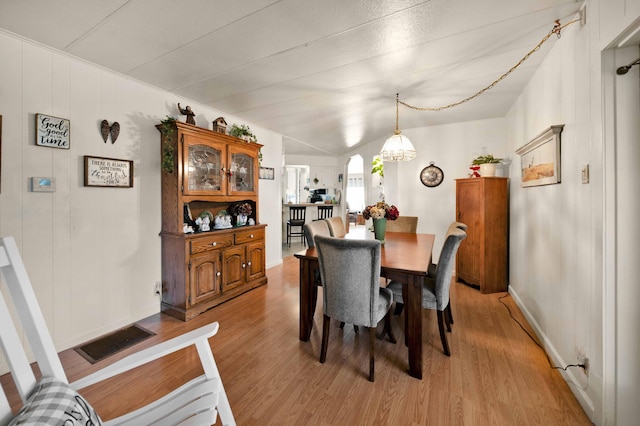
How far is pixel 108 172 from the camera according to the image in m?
2.39

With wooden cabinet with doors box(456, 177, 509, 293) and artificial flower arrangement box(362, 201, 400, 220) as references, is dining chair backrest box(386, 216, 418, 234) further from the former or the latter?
artificial flower arrangement box(362, 201, 400, 220)

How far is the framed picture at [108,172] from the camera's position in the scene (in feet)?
7.39

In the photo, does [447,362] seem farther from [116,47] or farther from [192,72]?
[116,47]

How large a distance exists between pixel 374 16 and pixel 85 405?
228cm

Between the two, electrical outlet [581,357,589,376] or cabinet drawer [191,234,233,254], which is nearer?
electrical outlet [581,357,589,376]

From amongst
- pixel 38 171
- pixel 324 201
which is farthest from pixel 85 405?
Answer: pixel 324 201

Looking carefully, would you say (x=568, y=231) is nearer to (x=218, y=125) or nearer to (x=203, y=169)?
(x=203, y=169)

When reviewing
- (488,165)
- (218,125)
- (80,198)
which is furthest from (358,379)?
(488,165)

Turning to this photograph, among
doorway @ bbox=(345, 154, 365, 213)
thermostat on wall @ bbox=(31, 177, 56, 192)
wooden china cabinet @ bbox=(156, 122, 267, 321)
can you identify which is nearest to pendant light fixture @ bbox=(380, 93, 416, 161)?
wooden china cabinet @ bbox=(156, 122, 267, 321)

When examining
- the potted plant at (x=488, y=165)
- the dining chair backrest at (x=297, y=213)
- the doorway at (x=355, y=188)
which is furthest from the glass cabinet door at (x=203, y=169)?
the doorway at (x=355, y=188)

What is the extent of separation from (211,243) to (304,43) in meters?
2.11

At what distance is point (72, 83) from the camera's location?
7.07 feet

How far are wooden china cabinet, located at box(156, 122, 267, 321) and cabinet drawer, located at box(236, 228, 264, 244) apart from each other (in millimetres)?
12

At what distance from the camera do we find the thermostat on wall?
1965 millimetres
